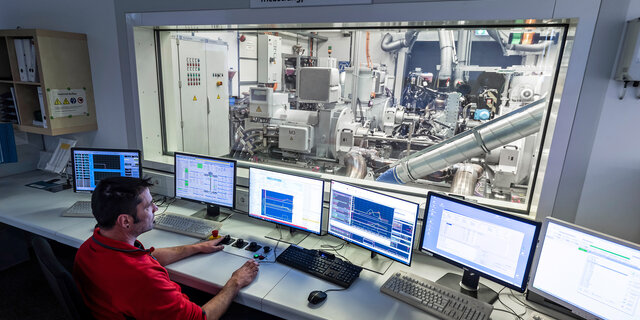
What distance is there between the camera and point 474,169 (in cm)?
346

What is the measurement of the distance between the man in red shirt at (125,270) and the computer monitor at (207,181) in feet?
2.02

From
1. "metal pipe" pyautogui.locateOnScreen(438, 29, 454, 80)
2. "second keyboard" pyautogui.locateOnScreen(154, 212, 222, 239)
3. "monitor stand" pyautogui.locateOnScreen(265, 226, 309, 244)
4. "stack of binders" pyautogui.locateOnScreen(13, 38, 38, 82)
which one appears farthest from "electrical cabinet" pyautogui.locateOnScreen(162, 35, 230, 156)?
"metal pipe" pyautogui.locateOnScreen(438, 29, 454, 80)

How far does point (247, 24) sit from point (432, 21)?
40.3 inches

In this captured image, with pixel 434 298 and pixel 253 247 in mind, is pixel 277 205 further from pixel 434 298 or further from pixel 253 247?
pixel 434 298

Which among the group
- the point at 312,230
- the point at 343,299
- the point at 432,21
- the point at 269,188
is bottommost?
the point at 343,299

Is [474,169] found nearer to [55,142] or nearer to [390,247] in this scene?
[390,247]

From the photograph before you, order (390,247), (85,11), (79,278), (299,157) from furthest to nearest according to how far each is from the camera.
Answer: (299,157), (85,11), (390,247), (79,278)

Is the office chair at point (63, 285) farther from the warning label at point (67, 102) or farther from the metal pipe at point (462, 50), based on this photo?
the metal pipe at point (462, 50)

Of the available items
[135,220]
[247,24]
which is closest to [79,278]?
[135,220]

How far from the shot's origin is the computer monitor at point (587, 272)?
1.09 m

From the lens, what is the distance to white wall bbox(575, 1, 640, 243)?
140 cm

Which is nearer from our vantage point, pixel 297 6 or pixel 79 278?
pixel 79 278

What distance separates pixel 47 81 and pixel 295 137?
1824mm

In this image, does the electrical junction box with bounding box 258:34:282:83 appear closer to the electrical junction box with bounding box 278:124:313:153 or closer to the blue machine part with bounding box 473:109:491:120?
the electrical junction box with bounding box 278:124:313:153
